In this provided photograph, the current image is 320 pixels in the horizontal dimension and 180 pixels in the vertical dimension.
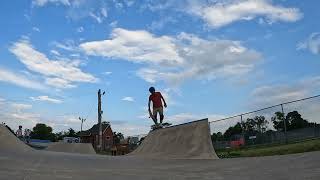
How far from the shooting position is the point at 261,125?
18.3m

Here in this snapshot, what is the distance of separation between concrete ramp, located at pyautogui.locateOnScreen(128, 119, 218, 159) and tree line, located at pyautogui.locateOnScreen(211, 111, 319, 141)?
5.58m

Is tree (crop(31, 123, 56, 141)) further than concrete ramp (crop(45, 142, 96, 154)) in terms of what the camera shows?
Yes

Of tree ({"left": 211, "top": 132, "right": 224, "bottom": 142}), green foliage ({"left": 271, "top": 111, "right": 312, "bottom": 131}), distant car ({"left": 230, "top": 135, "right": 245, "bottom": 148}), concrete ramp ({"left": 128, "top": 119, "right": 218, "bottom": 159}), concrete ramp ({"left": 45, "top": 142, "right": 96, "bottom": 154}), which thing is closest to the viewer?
concrete ramp ({"left": 128, "top": 119, "right": 218, "bottom": 159})

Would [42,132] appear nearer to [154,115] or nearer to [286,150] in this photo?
[154,115]

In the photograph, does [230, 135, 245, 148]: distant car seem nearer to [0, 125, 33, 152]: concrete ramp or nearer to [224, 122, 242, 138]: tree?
[224, 122, 242, 138]: tree

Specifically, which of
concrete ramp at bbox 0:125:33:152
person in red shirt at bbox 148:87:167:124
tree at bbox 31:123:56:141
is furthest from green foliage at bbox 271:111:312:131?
tree at bbox 31:123:56:141

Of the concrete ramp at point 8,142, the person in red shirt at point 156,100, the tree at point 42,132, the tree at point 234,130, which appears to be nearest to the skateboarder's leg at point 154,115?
the person in red shirt at point 156,100

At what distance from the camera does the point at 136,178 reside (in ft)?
19.9

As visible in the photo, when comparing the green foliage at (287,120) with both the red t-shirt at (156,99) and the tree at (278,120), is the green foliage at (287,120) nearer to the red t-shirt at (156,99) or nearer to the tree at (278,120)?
the tree at (278,120)

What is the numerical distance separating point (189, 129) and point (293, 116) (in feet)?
22.9

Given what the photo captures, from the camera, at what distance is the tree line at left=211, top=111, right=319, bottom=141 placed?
17.0m

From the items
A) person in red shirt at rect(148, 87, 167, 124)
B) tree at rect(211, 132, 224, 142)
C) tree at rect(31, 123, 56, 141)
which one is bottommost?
tree at rect(211, 132, 224, 142)

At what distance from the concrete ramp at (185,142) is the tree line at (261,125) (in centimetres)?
558

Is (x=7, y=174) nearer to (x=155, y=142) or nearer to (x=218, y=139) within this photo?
(x=155, y=142)
